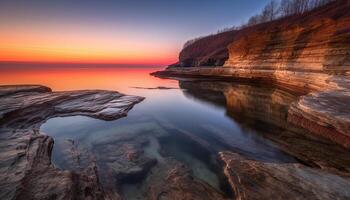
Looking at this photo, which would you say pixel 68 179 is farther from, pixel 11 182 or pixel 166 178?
pixel 166 178

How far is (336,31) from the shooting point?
43.2ft

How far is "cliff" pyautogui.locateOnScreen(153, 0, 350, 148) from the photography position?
6401mm

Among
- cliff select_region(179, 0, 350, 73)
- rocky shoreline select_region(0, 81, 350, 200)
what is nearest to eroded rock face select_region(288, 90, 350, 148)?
rocky shoreline select_region(0, 81, 350, 200)

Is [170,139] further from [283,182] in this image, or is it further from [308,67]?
[308,67]

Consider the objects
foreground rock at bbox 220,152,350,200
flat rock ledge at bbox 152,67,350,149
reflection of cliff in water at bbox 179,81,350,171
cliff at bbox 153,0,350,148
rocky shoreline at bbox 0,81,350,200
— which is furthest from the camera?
cliff at bbox 153,0,350,148

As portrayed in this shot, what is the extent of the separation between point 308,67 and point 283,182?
15059 millimetres

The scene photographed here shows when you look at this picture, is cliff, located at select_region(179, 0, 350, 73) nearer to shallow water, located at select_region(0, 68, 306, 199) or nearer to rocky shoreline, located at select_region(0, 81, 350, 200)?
shallow water, located at select_region(0, 68, 306, 199)

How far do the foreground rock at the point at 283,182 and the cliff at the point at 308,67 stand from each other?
8.78 feet

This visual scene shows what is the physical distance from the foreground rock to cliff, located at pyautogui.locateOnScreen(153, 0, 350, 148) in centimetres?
268

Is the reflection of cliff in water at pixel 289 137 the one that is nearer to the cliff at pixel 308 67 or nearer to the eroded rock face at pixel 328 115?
the eroded rock face at pixel 328 115

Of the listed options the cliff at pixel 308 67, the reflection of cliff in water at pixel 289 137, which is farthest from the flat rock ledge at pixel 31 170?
the cliff at pixel 308 67

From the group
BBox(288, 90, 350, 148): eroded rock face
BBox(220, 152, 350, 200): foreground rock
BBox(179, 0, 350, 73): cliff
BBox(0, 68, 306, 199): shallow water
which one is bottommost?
BBox(0, 68, 306, 199): shallow water

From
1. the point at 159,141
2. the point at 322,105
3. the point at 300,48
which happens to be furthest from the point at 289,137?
the point at 300,48

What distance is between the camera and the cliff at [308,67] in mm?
6401
